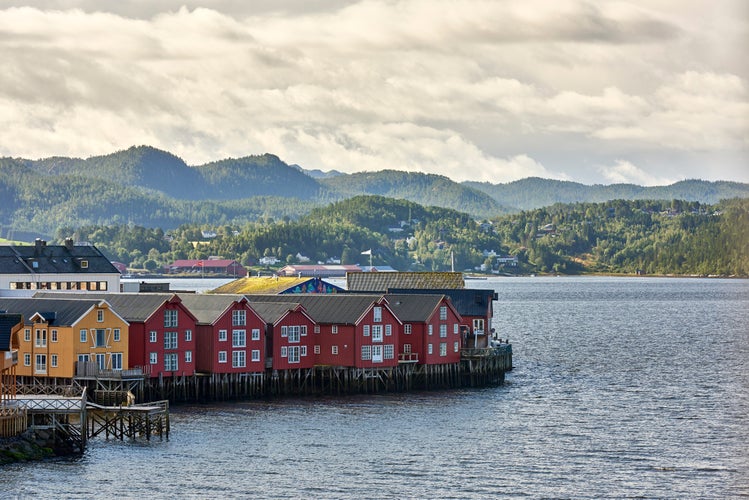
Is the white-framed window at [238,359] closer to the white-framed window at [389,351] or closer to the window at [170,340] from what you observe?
the window at [170,340]

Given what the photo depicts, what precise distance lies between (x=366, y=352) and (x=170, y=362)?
1603 centimetres

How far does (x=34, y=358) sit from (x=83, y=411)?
18.6 meters

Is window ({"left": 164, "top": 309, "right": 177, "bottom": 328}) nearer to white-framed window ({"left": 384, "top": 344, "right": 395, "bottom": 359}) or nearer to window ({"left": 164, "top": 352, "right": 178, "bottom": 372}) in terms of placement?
window ({"left": 164, "top": 352, "right": 178, "bottom": 372})

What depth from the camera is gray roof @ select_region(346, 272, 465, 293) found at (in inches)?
5192

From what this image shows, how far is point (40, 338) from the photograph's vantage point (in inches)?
Result: 3521

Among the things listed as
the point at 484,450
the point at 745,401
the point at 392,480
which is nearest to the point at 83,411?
the point at 392,480

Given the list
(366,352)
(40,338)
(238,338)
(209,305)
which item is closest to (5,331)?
(40,338)

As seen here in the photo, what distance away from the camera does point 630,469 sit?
7238cm

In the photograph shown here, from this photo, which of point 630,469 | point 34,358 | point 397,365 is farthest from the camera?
point 397,365

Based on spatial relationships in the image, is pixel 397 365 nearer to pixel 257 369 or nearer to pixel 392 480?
pixel 257 369

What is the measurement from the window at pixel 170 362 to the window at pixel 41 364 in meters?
8.19

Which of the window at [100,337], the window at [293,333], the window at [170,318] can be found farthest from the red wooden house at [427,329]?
the window at [100,337]

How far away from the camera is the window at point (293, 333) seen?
3939 inches

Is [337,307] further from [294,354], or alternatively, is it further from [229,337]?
[229,337]
